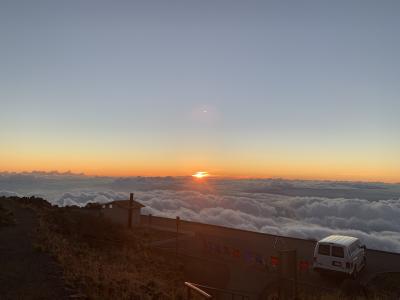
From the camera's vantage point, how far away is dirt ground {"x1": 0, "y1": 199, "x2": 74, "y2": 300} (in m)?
9.52

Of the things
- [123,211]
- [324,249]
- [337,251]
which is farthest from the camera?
[123,211]

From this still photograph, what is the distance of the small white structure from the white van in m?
19.1

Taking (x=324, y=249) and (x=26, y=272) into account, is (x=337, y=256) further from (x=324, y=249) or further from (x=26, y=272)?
(x=26, y=272)

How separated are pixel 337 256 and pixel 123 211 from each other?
2128 centimetres

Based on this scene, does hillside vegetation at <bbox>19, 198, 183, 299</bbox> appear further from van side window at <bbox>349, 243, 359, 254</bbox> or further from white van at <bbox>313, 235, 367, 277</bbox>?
van side window at <bbox>349, 243, 359, 254</bbox>

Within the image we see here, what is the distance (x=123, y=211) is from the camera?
110 ft

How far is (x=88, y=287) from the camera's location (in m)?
10.2

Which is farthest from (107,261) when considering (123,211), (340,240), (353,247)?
(123,211)

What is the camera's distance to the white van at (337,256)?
1675 centimetres

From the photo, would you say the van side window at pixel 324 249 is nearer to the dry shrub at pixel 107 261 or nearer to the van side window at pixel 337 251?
the van side window at pixel 337 251

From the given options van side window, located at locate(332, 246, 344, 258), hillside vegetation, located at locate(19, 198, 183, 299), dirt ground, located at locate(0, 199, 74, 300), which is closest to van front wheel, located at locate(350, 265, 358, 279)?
van side window, located at locate(332, 246, 344, 258)

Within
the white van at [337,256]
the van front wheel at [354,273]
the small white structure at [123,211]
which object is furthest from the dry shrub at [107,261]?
the van front wheel at [354,273]

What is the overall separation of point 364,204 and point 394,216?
9308mm

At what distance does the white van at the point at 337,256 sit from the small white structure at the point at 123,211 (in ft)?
62.7
